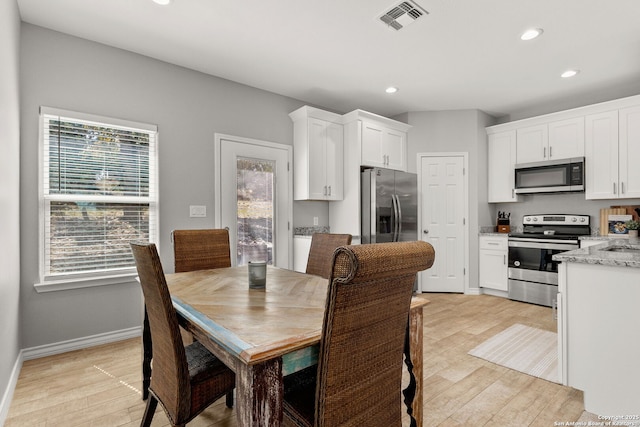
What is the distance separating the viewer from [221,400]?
79.4 inches

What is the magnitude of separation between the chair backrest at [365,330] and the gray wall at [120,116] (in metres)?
2.71

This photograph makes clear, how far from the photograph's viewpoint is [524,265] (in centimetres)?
428

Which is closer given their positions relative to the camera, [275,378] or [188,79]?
[275,378]

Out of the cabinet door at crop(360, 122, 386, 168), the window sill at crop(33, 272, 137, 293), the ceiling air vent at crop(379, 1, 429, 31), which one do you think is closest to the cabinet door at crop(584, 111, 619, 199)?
the cabinet door at crop(360, 122, 386, 168)

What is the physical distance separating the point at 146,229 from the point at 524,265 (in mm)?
4501

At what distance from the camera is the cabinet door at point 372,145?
4316 millimetres

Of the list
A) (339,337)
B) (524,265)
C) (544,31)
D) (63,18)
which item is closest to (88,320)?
(63,18)

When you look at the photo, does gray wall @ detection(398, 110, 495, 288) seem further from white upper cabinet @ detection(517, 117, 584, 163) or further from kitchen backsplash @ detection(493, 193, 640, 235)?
white upper cabinet @ detection(517, 117, 584, 163)

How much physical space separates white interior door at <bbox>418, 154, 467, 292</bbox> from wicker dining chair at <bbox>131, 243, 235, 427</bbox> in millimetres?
3923

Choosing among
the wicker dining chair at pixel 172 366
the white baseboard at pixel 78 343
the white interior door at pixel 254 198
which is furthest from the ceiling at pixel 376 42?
the white baseboard at pixel 78 343

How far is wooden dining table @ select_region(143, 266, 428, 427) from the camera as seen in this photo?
96 cm

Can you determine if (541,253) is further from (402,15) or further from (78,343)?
(78,343)

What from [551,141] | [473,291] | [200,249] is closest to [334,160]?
[200,249]

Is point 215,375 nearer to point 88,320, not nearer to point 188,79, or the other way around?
point 88,320
